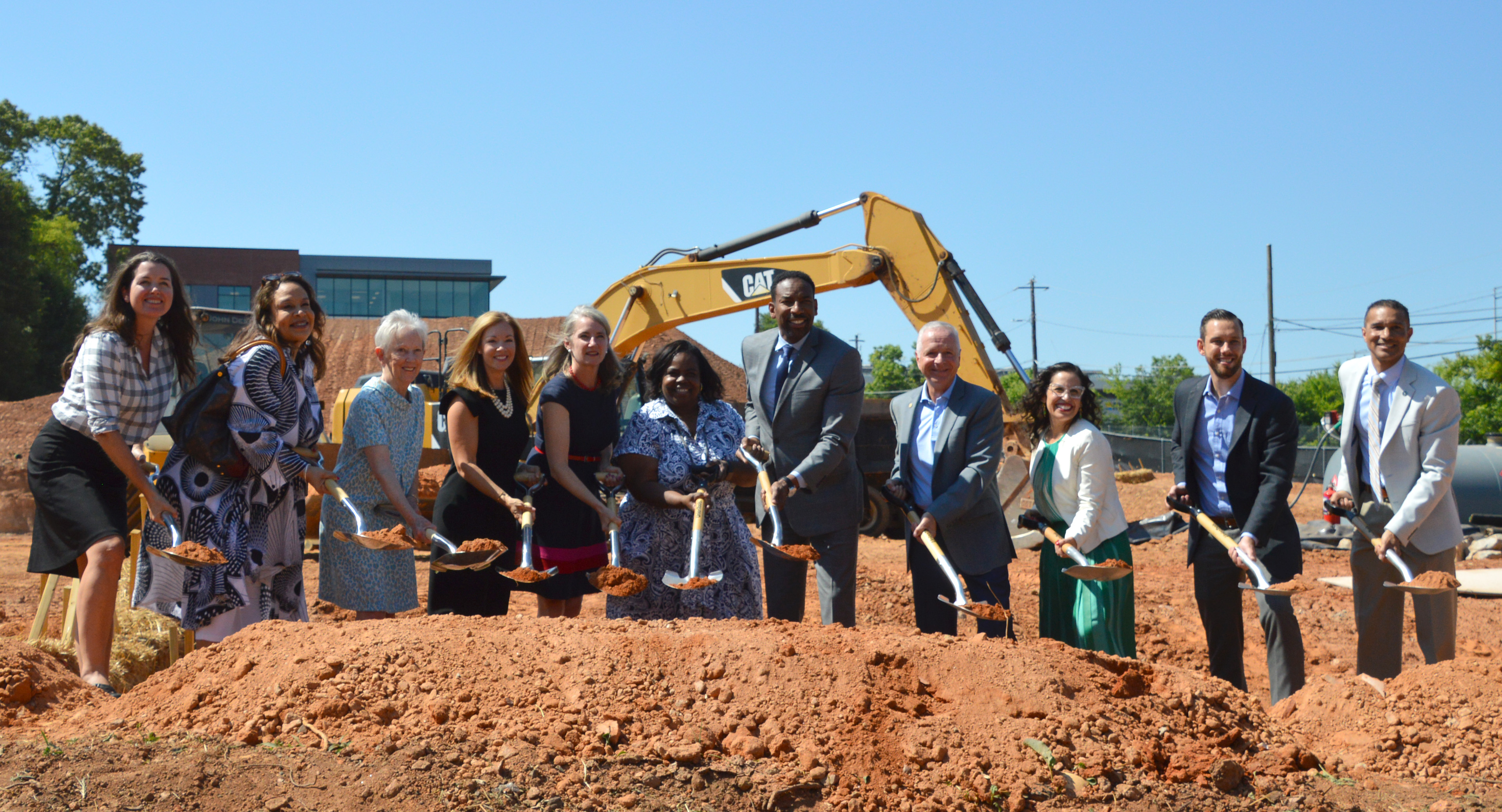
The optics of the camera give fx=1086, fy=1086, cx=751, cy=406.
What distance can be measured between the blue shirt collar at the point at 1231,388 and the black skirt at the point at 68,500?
13.6ft

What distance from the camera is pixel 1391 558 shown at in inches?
165

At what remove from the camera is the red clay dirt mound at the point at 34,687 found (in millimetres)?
3383

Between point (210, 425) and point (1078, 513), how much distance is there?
324cm

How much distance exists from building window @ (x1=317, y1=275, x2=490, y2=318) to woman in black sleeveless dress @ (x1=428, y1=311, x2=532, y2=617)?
49929mm

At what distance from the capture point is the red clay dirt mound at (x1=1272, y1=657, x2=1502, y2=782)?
323 cm

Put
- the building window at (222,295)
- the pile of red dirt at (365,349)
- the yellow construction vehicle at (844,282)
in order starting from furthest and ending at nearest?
the building window at (222,295) < the pile of red dirt at (365,349) < the yellow construction vehicle at (844,282)

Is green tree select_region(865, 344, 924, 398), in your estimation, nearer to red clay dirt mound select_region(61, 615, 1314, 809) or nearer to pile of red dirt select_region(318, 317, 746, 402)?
pile of red dirt select_region(318, 317, 746, 402)

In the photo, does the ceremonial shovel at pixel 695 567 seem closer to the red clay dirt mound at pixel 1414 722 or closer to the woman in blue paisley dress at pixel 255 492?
the woman in blue paisley dress at pixel 255 492

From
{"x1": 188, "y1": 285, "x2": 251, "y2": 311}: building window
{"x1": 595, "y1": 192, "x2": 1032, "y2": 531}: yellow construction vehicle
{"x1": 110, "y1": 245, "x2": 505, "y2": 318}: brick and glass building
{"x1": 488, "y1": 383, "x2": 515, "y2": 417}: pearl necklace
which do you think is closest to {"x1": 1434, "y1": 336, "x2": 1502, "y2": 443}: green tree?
{"x1": 595, "y1": 192, "x2": 1032, "y2": 531}: yellow construction vehicle

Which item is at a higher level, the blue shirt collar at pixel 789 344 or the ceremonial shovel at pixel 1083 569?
the blue shirt collar at pixel 789 344

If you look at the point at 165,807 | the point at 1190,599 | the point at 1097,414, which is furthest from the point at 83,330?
the point at 1190,599

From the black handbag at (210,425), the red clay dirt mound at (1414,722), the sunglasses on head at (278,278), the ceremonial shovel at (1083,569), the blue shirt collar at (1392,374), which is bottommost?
the red clay dirt mound at (1414,722)

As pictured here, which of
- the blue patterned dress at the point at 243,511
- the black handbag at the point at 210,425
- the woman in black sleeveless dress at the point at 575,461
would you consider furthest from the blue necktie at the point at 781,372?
the black handbag at the point at 210,425

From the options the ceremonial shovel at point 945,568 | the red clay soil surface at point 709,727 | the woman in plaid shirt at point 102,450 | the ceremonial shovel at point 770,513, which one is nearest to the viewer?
the red clay soil surface at point 709,727
